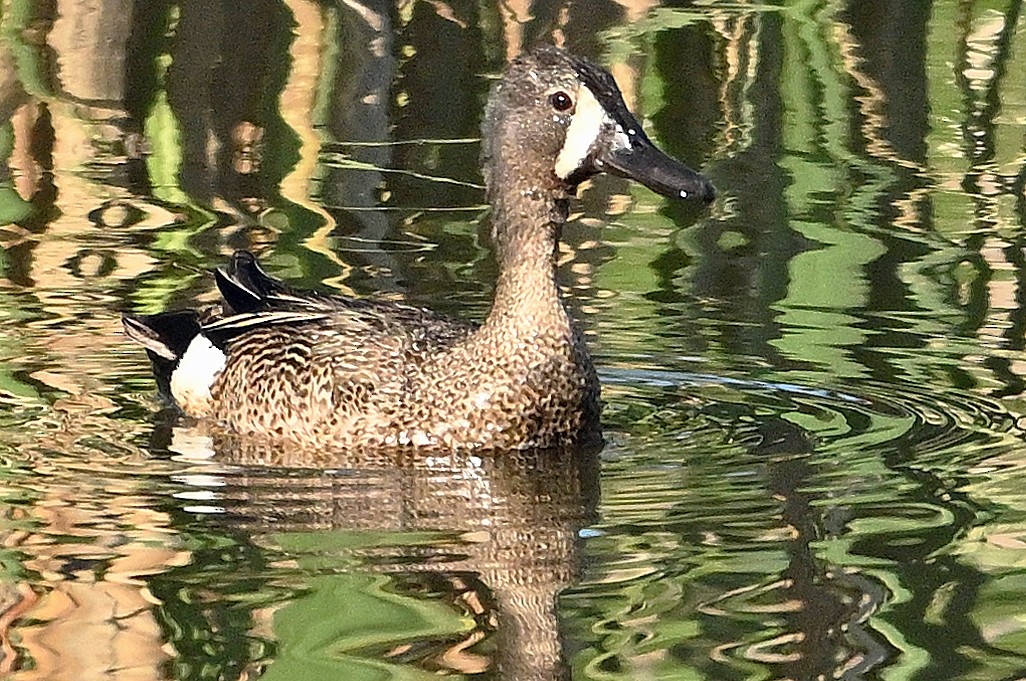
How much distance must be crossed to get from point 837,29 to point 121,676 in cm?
758

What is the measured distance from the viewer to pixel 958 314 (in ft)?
27.2

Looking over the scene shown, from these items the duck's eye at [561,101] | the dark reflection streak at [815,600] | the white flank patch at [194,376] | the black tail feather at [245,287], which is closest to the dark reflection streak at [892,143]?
the dark reflection streak at [815,600]

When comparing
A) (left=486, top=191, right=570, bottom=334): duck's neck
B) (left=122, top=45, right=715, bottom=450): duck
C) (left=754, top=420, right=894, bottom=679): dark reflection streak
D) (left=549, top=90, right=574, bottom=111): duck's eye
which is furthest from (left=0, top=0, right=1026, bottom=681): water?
(left=549, top=90, right=574, bottom=111): duck's eye

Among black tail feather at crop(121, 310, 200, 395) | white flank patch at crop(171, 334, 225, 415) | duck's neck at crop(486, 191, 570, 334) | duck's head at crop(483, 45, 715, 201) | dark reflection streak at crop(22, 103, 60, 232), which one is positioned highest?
duck's head at crop(483, 45, 715, 201)

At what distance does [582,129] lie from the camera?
285 inches

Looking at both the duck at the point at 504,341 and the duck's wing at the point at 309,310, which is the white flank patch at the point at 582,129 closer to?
the duck at the point at 504,341

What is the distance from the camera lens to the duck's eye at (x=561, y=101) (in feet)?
23.8

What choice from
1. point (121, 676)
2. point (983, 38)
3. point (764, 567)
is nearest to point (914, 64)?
point (983, 38)

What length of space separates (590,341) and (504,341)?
0.98 meters

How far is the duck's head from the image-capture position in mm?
7164

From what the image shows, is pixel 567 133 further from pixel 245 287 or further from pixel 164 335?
pixel 164 335

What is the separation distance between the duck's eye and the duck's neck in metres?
0.26

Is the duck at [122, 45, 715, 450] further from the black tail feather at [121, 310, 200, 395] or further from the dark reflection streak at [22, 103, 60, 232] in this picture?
the dark reflection streak at [22, 103, 60, 232]

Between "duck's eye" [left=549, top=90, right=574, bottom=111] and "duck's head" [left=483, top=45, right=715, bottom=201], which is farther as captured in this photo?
"duck's eye" [left=549, top=90, right=574, bottom=111]
